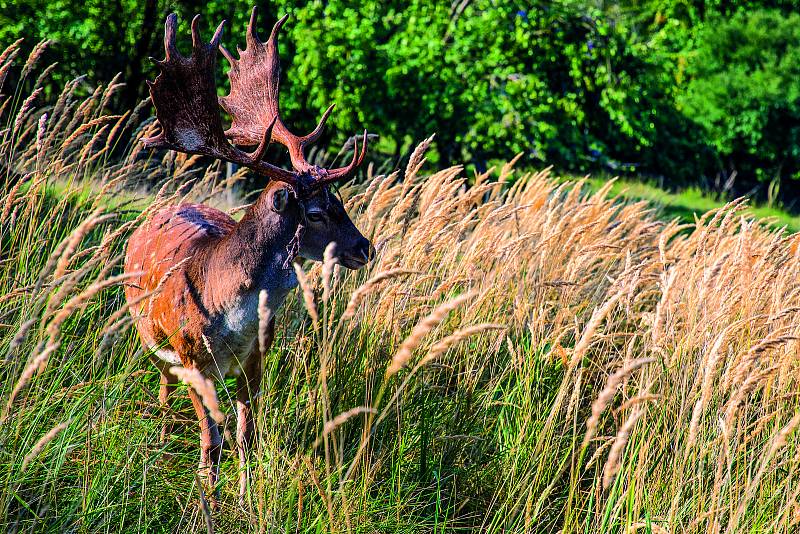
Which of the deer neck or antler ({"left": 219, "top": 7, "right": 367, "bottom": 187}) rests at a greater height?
antler ({"left": 219, "top": 7, "right": 367, "bottom": 187})

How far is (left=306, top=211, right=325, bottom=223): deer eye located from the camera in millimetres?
3209

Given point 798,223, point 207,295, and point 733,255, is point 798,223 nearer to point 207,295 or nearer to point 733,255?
point 733,255

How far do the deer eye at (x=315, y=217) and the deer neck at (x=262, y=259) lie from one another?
1.8 inches

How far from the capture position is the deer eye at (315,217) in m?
3.21

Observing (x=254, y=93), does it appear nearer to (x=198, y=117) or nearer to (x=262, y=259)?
(x=198, y=117)

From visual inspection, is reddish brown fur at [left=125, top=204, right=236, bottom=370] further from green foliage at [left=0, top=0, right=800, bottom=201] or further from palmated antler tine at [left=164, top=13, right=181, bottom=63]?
green foliage at [left=0, top=0, right=800, bottom=201]

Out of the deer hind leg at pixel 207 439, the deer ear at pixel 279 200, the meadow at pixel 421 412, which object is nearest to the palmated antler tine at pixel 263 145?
the deer ear at pixel 279 200

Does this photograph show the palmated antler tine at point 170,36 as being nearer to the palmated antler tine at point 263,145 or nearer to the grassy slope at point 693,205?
the palmated antler tine at point 263,145

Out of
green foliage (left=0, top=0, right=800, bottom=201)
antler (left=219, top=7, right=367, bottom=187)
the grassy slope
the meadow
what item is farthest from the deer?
the grassy slope

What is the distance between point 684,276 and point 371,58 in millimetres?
5216

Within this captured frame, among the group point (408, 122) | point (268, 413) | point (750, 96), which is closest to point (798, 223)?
point (750, 96)

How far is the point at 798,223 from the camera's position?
14703mm

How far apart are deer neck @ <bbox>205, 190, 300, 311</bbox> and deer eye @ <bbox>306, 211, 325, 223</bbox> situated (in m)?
0.05

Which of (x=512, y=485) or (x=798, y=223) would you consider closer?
(x=512, y=485)
